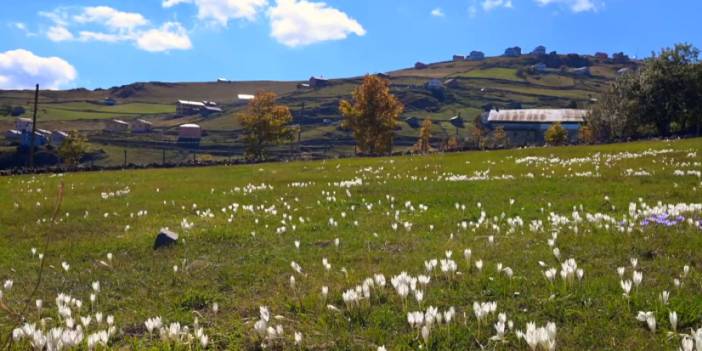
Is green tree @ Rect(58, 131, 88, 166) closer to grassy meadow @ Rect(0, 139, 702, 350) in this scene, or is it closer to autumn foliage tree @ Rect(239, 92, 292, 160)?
autumn foliage tree @ Rect(239, 92, 292, 160)

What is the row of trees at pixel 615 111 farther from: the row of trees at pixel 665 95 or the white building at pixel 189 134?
the white building at pixel 189 134

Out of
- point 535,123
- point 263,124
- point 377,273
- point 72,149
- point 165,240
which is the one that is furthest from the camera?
point 535,123

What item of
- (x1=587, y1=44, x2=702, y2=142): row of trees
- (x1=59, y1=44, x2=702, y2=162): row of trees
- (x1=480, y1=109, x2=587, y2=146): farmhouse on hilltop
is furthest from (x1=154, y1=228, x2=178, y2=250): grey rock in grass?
(x1=480, y1=109, x2=587, y2=146): farmhouse on hilltop

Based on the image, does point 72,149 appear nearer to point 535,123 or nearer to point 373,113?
point 373,113

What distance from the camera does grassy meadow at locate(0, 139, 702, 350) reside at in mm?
6023

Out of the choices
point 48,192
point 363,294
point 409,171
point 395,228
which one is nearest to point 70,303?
point 363,294

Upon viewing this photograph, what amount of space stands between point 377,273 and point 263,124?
7852cm

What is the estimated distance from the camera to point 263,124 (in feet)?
281

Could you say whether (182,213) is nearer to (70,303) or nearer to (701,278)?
(70,303)

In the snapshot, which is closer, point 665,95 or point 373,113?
point 665,95

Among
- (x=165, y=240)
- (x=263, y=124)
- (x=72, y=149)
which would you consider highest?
(x=263, y=124)

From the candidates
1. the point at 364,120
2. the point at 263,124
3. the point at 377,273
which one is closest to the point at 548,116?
the point at 364,120

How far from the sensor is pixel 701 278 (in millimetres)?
7316

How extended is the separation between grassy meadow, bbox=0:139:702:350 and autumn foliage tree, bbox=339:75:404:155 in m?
61.9
